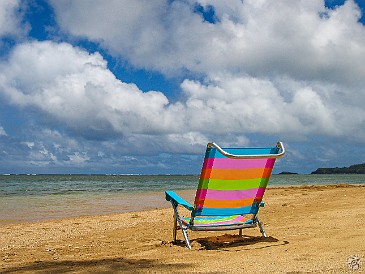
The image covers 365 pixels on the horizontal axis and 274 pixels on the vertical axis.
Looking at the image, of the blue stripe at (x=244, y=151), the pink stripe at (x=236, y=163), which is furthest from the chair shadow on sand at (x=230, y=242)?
the blue stripe at (x=244, y=151)

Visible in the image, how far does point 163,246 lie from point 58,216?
271 inches

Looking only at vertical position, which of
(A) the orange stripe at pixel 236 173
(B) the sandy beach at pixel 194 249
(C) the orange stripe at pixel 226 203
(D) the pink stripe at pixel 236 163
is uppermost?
(D) the pink stripe at pixel 236 163

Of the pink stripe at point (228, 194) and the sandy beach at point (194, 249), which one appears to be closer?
the sandy beach at point (194, 249)

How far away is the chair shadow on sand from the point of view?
206 inches

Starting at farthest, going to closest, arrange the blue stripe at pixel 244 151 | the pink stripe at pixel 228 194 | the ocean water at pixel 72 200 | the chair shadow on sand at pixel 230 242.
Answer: the ocean water at pixel 72 200 → the chair shadow on sand at pixel 230 242 → the pink stripe at pixel 228 194 → the blue stripe at pixel 244 151

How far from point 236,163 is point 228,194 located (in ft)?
1.46

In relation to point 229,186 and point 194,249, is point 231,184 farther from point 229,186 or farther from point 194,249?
point 194,249

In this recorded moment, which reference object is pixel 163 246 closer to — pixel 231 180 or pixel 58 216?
pixel 231 180

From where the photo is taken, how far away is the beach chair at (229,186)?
4934mm

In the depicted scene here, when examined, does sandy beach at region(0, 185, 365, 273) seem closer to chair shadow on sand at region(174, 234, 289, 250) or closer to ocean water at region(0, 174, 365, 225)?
chair shadow on sand at region(174, 234, 289, 250)

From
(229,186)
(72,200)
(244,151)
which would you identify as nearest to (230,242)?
(229,186)

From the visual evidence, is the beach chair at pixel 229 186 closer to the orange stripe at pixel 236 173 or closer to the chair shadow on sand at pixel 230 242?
the orange stripe at pixel 236 173

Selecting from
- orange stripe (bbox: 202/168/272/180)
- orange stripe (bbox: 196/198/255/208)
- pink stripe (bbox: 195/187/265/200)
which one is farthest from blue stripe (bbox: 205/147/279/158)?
orange stripe (bbox: 196/198/255/208)

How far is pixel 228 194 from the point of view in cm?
524
